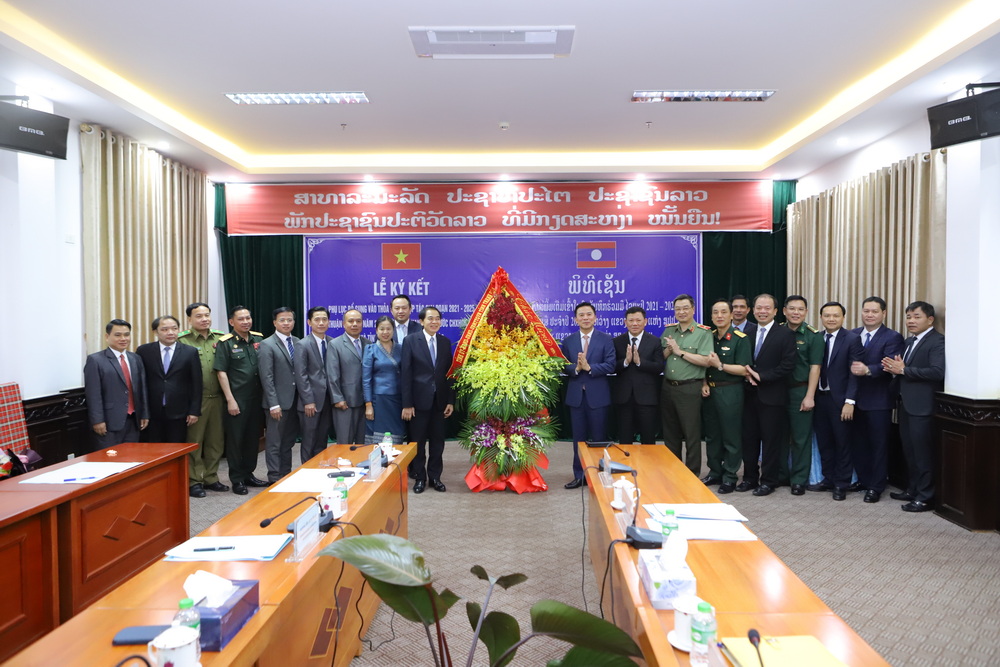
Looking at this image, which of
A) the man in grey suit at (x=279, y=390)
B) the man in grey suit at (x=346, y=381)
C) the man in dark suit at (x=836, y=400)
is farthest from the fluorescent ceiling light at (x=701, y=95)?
the man in grey suit at (x=279, y=390)

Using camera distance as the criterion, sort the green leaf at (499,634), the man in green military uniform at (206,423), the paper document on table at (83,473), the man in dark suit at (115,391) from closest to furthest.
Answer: the green leaf at (499,634) < the paper document on table at (83,473) < the man in dark suit at (115,391) < the man in green military uniform at (206,423)

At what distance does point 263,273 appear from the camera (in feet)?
24.0

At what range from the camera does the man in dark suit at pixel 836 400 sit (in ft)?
15.7

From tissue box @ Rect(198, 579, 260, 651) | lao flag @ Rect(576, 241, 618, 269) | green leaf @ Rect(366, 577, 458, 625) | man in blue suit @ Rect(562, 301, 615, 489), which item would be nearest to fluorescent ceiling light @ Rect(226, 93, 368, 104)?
man in blue suit @ Rect(562, 301, 615, 489)

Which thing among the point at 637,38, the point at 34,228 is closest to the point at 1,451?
the point at 34,228

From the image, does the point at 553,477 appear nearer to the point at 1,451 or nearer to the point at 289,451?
the point at 289,451

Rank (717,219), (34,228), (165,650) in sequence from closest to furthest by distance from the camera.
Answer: (165,650) → (34,228) → (717,219)

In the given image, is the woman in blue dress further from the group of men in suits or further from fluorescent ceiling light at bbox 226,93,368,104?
fluorescent ceiling light at bbox 226,93,368,104

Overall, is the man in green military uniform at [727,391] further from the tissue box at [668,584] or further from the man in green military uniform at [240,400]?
the man in green military uniform at [240,400]

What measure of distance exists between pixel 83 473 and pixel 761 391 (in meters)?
4.67

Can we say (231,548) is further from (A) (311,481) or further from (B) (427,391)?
(B) (427,391)

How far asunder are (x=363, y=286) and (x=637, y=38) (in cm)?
436

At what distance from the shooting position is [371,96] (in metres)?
4.93

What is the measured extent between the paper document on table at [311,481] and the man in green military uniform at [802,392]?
3.78 m
